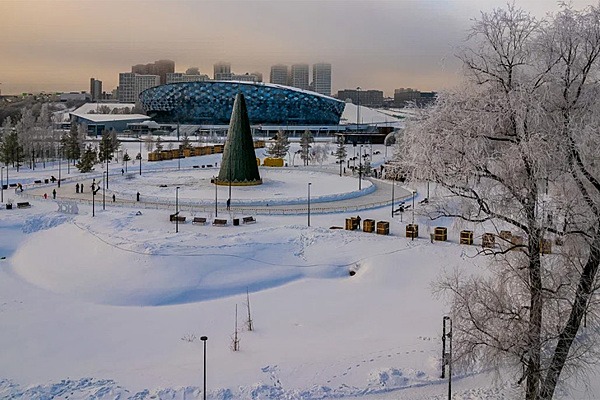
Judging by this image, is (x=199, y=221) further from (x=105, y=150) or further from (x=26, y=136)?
(x=26, y=136)

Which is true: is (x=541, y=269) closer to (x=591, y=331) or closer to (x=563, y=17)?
(x=591, y=331)

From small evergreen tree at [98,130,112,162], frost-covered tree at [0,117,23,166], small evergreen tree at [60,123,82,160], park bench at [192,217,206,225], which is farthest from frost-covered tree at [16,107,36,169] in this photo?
park bench at [192,217,206,225]

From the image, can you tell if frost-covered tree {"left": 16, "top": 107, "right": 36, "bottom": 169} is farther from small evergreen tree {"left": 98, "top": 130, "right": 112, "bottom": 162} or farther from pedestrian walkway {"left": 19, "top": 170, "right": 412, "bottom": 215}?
pedestrian walkway {"left": 19, "top": 170, "right": 412, "bottom": 215}

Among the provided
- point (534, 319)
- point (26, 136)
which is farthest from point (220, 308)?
point (26, 136)

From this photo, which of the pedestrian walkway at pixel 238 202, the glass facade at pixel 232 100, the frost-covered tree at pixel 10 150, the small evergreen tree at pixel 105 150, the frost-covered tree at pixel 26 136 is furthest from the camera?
the glass facade at pixel 232 100

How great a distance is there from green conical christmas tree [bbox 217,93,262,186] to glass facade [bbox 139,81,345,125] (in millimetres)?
78900

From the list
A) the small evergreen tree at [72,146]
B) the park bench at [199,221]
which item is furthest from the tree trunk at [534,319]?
the small evergreen tree at [72,146]

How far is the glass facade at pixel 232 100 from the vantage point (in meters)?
126

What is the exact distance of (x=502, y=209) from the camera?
12.0m

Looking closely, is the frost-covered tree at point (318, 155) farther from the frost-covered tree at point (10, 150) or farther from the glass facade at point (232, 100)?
the glass facade at point (232, 100)

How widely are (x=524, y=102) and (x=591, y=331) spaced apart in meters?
6.00

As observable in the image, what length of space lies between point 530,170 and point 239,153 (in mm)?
36690

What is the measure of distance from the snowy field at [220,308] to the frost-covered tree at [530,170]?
3141 millimetres

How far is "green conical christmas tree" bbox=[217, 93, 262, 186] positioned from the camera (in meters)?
46.6
